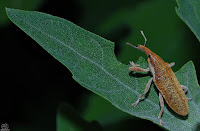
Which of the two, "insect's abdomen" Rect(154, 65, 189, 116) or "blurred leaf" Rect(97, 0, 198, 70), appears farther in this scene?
"blurred leaf" Rect(97, 0, 198, 70)

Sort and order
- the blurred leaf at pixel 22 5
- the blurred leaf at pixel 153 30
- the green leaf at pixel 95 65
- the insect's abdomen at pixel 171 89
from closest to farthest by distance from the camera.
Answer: the green leaf at pixel 95 65
the insect's abdomen at pixel 171 89
the blurred leaf at pixel 22 5
the blurred leaf at pixel 153 30

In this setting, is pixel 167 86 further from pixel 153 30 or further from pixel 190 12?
pixel 153 30

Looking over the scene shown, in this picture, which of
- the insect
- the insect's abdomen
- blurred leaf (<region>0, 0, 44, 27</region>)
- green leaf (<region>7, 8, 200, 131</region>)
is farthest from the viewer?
blurred leaf (<region>0, 0, 44, 27</region>)

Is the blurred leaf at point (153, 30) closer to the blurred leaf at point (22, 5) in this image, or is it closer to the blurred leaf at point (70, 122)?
the blurred leaf at point (22, 5)

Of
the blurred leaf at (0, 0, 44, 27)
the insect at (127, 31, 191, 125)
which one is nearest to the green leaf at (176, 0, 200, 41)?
the insect at (127, 31, 191, 125)

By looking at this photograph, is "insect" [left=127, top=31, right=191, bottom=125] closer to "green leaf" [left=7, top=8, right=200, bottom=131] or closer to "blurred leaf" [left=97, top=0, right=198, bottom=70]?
"green leaf" [left=7, top=8, right=200, bottom=131]

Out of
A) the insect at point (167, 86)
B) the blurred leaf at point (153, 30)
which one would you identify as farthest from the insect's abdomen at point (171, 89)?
the blurred leaf at point (153, 30)

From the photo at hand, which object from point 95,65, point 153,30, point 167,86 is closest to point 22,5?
point 153,30

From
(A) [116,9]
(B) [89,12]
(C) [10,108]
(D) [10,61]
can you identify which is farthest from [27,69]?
(A) [116,9]
